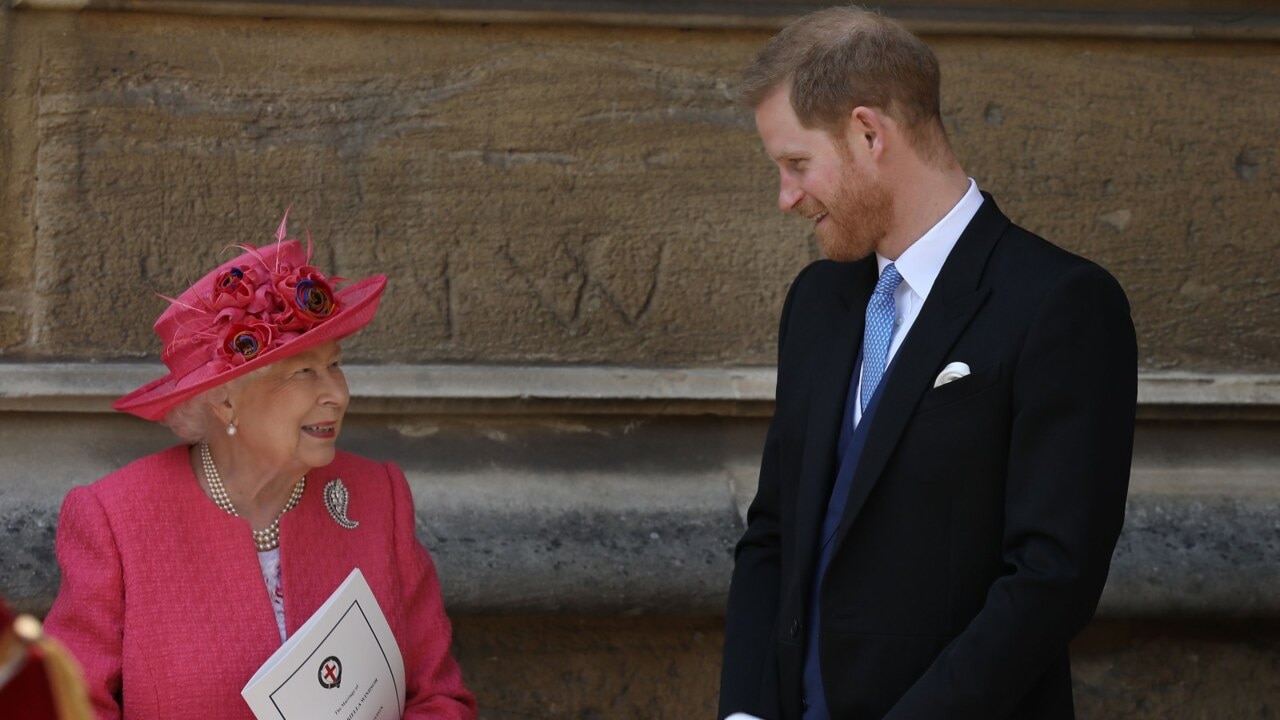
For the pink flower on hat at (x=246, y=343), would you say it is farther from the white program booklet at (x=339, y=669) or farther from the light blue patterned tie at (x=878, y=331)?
the light blue patterned tie at (x=878, y=331)

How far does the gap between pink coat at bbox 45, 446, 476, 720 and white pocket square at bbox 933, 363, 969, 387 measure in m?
1.00

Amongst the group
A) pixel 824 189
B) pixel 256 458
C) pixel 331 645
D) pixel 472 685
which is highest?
pixel 824 189

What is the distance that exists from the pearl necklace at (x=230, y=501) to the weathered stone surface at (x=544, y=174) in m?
1.08

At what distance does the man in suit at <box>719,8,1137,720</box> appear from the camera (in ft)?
6.92

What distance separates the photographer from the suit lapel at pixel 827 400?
2.33 meters

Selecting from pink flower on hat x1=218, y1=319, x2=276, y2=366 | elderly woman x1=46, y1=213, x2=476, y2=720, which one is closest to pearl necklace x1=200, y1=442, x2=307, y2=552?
elderly woman x1=46, y1=213, x2=476, y2=720

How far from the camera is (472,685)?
3.74 meters

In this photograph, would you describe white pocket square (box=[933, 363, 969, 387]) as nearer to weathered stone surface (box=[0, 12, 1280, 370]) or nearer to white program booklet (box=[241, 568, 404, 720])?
white program booklet (box=[241, 568, 404, 720])

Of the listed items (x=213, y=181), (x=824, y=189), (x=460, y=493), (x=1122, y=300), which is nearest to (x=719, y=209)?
(x=460, y=493)

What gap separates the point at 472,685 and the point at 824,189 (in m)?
1.87

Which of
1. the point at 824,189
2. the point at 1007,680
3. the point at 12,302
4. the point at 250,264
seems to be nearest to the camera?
the point at 1007,680

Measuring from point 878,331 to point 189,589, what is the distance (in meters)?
1.16

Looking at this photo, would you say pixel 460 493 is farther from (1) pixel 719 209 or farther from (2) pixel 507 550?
(1) pixel 719 209

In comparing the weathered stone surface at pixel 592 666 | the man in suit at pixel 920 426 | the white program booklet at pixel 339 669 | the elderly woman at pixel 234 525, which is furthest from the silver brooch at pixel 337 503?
the weathered stone surface at pixel 592 666
